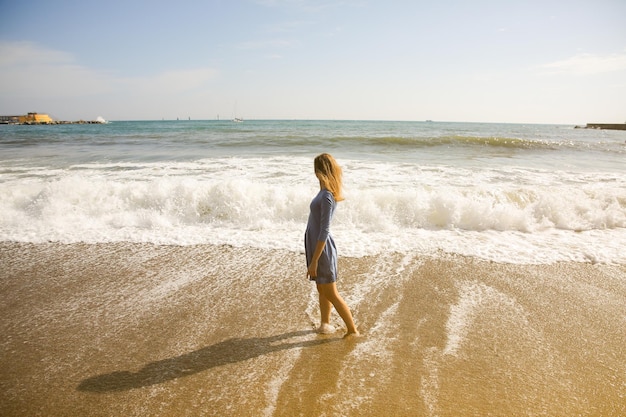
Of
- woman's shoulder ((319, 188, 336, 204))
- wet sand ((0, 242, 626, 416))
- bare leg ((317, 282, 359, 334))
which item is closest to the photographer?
wet sand ((0, 242, 626, 416))

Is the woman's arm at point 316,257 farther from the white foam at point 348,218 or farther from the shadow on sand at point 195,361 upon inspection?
the white foam at point 348,218

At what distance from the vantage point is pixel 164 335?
10.8 feet

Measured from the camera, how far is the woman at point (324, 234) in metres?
2.86

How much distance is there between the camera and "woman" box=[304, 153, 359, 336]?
2.86 meters

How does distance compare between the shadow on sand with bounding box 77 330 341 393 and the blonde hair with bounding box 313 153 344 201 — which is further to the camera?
the blonde hair with bounding box 313 153 344 201

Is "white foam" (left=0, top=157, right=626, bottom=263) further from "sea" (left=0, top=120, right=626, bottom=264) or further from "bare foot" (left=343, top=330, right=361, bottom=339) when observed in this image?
"bare foot" (left=343, top=330, right=361, bottom=339)

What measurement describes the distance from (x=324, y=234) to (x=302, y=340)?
3.81 feet

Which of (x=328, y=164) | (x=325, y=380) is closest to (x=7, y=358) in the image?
(x=325, y=380)

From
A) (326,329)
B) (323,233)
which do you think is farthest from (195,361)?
(323,233)

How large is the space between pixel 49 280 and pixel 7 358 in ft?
5.87

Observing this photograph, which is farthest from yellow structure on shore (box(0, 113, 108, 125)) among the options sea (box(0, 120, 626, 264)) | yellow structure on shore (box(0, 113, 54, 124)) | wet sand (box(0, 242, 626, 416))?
wet sand (box(0, 242, 626, 416))

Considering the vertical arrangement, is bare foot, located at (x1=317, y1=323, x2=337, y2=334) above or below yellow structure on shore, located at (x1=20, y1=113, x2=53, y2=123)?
below

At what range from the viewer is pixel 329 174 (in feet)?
9.45

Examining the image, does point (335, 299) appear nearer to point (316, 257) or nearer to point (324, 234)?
point (316, 257)
